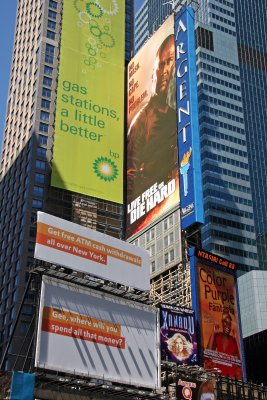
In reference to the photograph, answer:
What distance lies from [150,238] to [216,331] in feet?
62.7

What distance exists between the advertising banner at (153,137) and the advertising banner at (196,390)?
24.5 metres

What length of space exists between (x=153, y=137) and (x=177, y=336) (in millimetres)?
32238

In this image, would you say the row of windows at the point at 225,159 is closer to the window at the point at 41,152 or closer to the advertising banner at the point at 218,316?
the window at the point at 41,152

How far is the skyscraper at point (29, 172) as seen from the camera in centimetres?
10056

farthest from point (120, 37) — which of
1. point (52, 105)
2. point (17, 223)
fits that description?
point (17, 223)

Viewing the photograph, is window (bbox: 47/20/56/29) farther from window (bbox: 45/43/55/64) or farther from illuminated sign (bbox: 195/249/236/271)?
illuminated sign (bbox: 195/249/236/271)

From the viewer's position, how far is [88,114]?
95.6 m

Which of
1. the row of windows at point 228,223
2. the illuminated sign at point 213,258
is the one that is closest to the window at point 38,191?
the illuminated sign at point 213,258

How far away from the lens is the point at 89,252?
5253 centimetres

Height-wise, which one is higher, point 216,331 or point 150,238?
Answer: point 150,238

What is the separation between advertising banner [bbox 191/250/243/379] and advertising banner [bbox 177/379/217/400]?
19.9 feet

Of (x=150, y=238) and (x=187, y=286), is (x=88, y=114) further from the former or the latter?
(x=187, y=286)

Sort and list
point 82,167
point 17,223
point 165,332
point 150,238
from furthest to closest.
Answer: point 17,223, point 82,167, point 150,238, point 165,332

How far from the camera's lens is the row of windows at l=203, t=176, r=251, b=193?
507 feet
